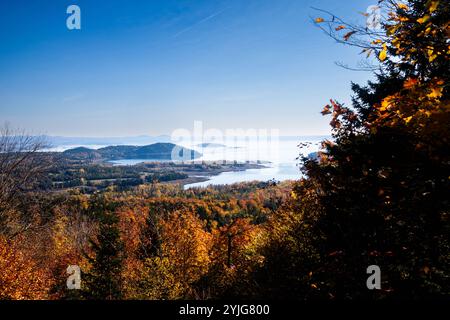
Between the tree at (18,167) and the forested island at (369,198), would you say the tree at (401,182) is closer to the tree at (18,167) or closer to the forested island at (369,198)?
the forested island at (369,198)

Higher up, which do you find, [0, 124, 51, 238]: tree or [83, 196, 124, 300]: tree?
[0, 124, 51, 238]: tree

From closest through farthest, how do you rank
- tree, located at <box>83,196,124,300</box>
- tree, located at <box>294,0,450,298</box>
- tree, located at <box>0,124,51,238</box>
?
tree, located at <box>294,0,450,298</box> < tree, located at <box>0,124,51,238</box> < tree, located at <box>83,196,124,300</box>

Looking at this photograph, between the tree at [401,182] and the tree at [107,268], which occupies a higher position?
the tree at [401,182]

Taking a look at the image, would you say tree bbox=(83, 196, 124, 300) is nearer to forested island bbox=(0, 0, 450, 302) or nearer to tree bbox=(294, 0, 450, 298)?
forested island bbox=(0, 0, 450, 302)

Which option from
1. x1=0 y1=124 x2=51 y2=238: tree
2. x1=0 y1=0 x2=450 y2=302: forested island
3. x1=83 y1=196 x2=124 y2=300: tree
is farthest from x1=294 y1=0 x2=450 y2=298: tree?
x1=83 y1=196 x2=124 y2=300: tree

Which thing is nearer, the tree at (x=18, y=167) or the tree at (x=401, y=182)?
the tree at (x=401, y=182)

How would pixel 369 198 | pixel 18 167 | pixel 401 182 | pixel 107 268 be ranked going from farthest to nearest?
pixel 107 268, pixel 18 167, pixel 369 198, pixel 401 182

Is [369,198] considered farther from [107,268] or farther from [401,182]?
[107,268]

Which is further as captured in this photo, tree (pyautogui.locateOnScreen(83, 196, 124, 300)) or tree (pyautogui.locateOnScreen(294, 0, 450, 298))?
tree (pyautogui.locateOnScreen(83, 196, 124, 300))

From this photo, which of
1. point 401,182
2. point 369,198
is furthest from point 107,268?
point 401,182

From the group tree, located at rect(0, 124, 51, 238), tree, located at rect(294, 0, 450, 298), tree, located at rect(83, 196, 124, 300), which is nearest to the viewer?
tree, located at rect(294, 0, 450, 298)

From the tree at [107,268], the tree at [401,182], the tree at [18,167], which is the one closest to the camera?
the tree at [401,182]

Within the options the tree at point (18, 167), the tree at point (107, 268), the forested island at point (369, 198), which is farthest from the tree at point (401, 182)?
the tree at point (107, 268)

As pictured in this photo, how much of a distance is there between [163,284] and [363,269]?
861 inches
